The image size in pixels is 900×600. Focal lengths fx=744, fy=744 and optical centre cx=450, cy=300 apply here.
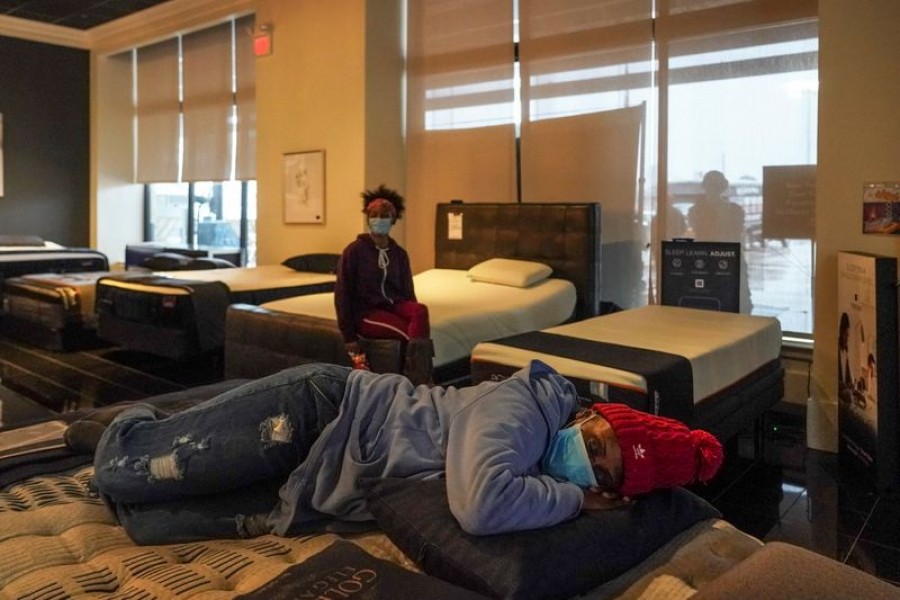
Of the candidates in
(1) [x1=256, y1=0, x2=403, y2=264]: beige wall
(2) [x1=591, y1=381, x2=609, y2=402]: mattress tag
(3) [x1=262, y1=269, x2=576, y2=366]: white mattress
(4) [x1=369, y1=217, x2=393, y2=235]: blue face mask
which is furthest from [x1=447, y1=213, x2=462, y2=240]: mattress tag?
(2) [x1=591, y1=381, x2=609, y2=402]: mattress tag

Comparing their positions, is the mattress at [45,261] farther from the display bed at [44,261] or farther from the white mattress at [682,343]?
the white mattress at [682,343]

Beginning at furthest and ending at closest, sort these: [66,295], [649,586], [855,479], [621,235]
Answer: [66,295], [621,235], [855,479], [649,586]

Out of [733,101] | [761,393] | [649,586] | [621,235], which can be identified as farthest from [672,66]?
[649,586]

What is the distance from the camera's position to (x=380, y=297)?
153 inches

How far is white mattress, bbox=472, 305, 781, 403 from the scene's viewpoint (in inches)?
113

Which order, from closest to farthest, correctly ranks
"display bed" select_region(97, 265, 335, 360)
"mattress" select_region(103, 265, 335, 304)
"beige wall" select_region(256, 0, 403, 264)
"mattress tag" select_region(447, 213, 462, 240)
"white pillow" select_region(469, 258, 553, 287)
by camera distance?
"white pillow" select_region(469, 258, 553, 287)
"display bed" select_region(97, 265, 335, 360)
"mattress" select_region(103, 265, 335, 304)
"mattress tag" select_region(447, 213, 462, 240)
"beige wall" select_region(256, 0, 403, 264)

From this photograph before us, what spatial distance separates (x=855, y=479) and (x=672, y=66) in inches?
109

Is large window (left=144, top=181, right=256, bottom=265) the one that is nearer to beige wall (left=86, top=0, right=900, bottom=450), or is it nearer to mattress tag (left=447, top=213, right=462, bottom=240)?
beige wall (left=86, top=0, right=900, bottom=450)

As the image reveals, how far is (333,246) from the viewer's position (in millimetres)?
6684

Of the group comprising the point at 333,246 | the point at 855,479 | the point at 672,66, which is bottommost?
the point at 855,479

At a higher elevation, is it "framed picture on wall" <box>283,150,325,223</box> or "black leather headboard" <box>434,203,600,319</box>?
"framed picture on wall" <box>283,150,325,223</box>

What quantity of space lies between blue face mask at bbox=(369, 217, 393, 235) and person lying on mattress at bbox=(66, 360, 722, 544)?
204 centimetres

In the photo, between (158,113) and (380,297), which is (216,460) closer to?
(380,297)

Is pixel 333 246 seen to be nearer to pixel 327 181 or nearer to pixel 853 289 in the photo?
pixel 327 181
